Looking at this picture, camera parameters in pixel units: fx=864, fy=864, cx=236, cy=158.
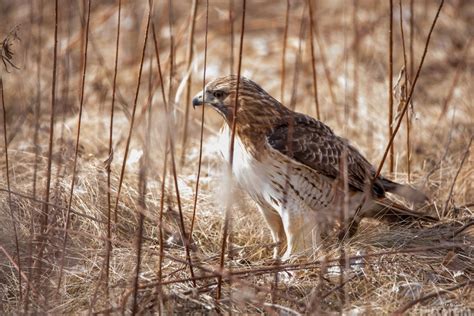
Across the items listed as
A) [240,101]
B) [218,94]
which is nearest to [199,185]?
[240,101]

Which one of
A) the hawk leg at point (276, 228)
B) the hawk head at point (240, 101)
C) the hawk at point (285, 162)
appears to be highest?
the hawk head at point (240, 101)

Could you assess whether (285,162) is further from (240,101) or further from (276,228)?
(276,228)

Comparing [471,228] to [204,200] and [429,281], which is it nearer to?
[429,281]

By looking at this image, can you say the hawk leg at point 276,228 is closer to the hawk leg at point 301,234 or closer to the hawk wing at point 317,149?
the hawk leg at point 301,234

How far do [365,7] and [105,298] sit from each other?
690 centimetres

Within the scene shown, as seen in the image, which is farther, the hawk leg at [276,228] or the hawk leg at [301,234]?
the hawk leg at [276,228]

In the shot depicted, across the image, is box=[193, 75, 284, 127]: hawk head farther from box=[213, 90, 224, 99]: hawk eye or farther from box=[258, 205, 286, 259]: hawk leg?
box=[258, 205, 286, 259]: hawk leg

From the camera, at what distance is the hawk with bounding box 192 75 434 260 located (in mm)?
5055

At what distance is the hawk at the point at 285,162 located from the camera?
505 cm

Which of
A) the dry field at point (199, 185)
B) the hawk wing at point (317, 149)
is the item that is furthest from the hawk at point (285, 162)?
the dry field at point (199, 185)

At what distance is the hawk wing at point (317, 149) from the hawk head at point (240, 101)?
134 mm

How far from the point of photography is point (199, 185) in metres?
6.39

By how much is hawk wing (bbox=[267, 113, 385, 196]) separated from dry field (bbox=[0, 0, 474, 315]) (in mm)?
278

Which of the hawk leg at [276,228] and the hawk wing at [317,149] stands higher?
the hawk wing at [317,149]
